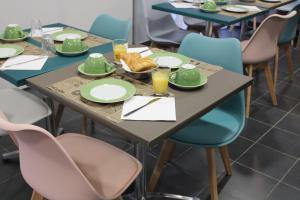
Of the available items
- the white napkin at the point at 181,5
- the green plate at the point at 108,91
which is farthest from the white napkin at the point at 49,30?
the white napkin at the point at 181,5

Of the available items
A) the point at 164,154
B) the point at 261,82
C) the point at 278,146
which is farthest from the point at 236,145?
the point at 261,82

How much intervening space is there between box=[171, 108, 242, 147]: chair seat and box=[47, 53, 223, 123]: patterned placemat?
0.27m

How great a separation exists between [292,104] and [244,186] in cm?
112

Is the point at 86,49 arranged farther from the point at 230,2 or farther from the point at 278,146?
the point at 230,2

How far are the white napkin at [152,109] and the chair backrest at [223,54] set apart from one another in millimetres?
534

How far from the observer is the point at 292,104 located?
2678 mm

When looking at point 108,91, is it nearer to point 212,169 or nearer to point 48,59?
point 48,59

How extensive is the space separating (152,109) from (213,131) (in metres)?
0.48

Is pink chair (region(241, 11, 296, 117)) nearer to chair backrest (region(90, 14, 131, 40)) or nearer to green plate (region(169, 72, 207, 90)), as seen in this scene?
chair backrest (region(90, 14, 131, 40))

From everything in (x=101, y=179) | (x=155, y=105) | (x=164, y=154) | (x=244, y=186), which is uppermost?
(x=155, y=105)

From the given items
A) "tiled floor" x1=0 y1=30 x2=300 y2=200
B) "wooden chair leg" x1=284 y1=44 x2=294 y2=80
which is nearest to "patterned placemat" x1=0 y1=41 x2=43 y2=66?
"tiled floor" x1=0 y1=30 x2=300 y2=200

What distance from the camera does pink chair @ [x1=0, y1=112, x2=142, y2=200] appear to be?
955 millimetres

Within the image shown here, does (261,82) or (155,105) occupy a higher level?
(155,105)

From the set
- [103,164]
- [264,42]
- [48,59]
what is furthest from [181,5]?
[103,164]
